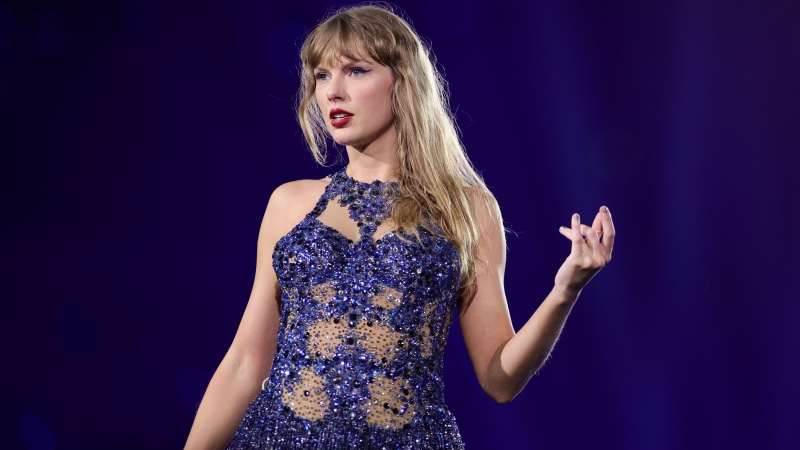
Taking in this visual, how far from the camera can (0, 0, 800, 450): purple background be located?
262cm

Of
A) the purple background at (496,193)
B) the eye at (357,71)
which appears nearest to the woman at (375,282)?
the eye at (357,71)

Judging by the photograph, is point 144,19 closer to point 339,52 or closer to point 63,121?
point 63,121

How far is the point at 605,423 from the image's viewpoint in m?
2.74

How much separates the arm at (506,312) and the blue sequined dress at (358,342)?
0.26ft

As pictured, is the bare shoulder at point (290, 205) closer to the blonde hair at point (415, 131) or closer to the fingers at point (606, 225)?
the blonde hair at point (415, 131)

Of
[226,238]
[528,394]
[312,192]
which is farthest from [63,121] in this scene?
[528,394]

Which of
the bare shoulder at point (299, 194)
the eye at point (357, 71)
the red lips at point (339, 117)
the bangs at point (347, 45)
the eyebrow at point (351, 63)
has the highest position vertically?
the bangs at point (347, 45)

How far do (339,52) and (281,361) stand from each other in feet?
1.91

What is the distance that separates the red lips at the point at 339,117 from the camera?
1.79 metres

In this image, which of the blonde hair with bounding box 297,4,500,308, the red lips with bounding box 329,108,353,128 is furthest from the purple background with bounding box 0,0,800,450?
the red lips with bounding box 329,108,353,128

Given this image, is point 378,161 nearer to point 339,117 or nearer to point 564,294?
point 339,117

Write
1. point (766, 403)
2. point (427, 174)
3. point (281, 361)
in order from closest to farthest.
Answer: point (281, 361)
point (427, 174)
point (766, 403)

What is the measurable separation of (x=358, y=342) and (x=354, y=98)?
46cm

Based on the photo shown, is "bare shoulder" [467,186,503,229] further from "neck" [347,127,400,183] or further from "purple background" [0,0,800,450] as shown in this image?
"purple background" [0,0,800,450]
